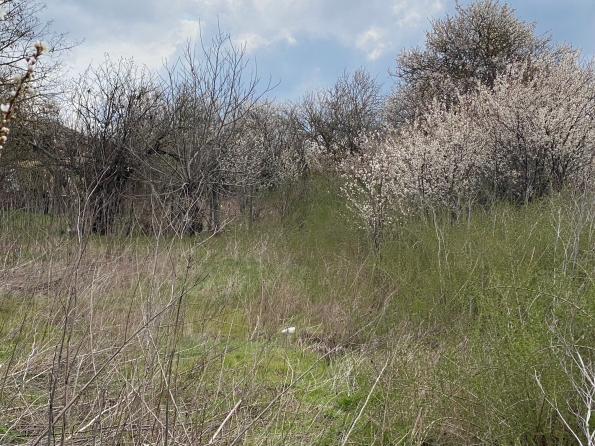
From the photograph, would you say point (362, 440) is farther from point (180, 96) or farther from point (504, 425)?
point (180, 96)

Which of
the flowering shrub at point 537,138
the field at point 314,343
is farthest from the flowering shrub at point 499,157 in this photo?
the field at point 314,343

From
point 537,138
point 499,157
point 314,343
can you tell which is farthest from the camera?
point 499,157

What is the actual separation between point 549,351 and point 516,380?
0.22 meters

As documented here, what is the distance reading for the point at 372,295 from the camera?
16.1ft

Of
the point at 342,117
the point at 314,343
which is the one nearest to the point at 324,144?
the point at 342,117

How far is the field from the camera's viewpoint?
193cm

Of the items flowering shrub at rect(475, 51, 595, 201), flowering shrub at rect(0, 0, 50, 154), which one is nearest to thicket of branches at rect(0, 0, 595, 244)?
flowering shrub at rect(475, 51, 595, 201)

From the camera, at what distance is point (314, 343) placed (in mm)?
4133

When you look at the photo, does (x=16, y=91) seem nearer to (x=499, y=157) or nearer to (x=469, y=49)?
(x=499, y=157)

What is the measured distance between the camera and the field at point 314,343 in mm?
1932

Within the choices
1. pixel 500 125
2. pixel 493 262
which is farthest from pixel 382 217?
pixel 500 125

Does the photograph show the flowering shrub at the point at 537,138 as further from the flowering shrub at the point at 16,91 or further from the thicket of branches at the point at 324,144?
the flowering shrub at the point at 16,91

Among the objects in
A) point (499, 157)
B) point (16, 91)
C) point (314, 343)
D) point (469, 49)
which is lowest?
point (314, 343)

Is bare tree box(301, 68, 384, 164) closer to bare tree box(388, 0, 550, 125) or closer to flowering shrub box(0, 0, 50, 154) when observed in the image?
bare tree box(388, 0, 550, 125)
